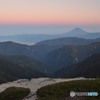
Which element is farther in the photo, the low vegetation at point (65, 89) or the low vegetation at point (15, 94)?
the low vegetation at point (15, 94)

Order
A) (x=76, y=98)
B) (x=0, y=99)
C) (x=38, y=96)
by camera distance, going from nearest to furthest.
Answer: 1. (x=76, y=98)
2. (x=38, y=96)
3. (x=0, y=99)

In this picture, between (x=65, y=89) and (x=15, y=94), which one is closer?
(x=65, y=89)

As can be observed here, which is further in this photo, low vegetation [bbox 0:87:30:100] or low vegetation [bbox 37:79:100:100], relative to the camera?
low vegetation [bbox 0:87:30:100]

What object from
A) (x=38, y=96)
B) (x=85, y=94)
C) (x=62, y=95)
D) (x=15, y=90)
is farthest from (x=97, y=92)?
(x=15, y=90)

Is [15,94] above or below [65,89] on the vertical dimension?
below

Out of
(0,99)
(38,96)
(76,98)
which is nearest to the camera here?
(76,98)

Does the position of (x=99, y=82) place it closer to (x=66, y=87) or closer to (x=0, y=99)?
(x=66, y=87)

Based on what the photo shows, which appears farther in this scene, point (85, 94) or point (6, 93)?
point (6, 93)
